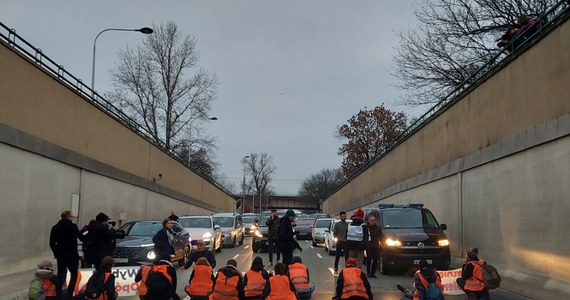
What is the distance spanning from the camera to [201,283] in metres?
8.34

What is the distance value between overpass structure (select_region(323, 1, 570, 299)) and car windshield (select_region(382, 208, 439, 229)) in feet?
5.44

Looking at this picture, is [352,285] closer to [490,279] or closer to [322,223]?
[490,279]

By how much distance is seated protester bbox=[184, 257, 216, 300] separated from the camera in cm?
832

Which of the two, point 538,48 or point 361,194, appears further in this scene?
point 361,194

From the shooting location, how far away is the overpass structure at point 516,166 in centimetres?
1112

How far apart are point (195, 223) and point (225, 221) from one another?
5485mm

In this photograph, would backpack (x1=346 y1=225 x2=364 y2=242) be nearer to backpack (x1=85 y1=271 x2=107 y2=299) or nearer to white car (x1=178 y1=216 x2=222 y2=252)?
backpack (x1=85 y1=271 x2=107 y2=299)

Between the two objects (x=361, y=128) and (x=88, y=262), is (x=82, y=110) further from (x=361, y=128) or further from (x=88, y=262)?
(x=361, y=128)

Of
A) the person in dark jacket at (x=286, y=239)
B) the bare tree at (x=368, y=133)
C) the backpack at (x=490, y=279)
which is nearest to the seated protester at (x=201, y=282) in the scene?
the person in dark jacket at (x=286, y=239)

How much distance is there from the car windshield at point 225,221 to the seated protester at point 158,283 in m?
18.8

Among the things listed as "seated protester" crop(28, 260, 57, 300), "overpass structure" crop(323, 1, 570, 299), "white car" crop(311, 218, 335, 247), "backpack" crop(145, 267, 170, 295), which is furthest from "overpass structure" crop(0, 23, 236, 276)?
"overpass structure" crop(323, 1, 570, 299)

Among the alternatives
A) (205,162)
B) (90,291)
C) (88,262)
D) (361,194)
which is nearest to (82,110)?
(88,262)

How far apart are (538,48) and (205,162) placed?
56.0 metres

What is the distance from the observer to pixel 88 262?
11586 millimetres
